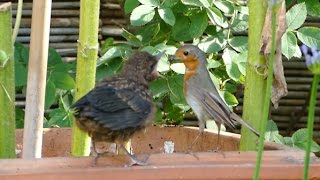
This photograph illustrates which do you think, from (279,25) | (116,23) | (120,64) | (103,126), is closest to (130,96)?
(103,126)

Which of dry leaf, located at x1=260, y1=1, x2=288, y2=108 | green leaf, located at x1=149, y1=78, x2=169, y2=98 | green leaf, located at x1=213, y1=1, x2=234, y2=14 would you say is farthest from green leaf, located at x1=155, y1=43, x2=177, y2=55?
dry leaf, located at x1=260, y1=1, x2=288, y2=108

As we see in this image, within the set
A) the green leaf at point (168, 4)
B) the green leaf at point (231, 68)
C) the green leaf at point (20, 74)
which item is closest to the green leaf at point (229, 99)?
the green leaf at point (231, 68)

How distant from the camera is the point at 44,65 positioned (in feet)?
5.95

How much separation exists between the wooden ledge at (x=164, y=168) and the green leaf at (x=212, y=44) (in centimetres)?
73

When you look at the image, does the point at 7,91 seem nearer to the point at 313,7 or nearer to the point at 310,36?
the point at 310,36

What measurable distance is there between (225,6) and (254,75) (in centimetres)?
58

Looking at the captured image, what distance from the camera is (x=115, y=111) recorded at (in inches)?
63.3

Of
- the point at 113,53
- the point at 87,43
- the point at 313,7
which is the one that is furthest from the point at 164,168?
the point at 313,7

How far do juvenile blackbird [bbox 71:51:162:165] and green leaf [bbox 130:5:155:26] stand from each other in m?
0.60

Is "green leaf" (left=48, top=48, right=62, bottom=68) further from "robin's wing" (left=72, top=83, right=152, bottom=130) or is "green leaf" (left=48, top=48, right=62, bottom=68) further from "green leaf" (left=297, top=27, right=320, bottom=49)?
"robin's wing" (left=72, top=83, right=152, bottom=130)

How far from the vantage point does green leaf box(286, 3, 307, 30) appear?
224cm

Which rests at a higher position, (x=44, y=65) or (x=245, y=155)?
(x=44, y=65)

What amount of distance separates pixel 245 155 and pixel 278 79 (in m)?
0.23

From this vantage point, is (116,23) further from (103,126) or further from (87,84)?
(103,126)
